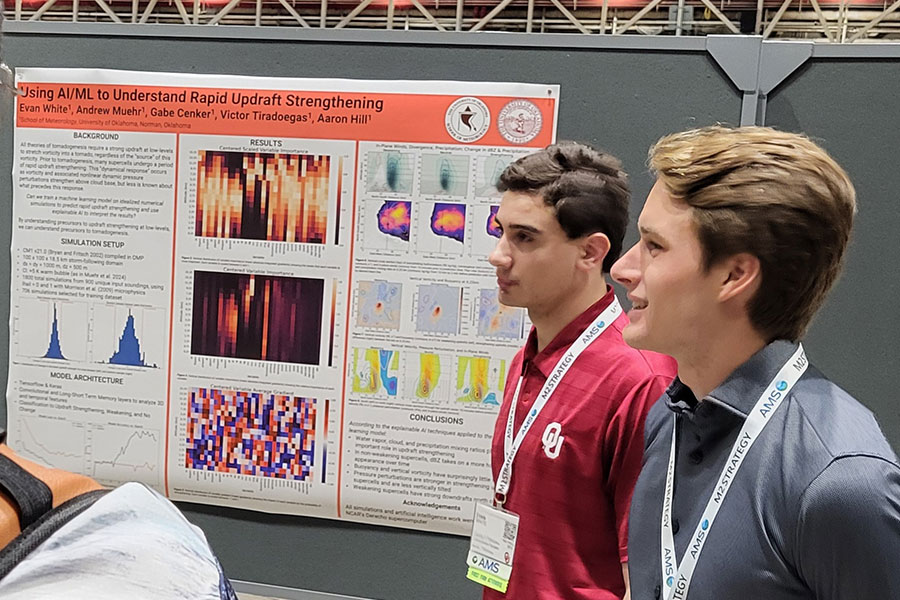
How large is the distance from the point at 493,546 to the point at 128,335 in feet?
5.52

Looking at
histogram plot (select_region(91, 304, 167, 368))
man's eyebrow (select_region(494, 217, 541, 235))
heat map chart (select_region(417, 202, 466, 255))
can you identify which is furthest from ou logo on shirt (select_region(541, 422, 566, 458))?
histogram plot (select_region(91, 304, 167, 368))

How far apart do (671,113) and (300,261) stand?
1223mm

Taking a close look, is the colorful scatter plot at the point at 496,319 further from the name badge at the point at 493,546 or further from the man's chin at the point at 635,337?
the man's chin at the point at 635,337

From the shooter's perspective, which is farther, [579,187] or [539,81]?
[539,81]

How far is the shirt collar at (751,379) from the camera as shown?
4.13ft

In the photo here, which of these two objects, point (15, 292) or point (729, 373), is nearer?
point (729, 373)

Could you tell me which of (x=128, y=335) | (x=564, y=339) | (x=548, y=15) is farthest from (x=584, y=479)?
(x=548, y=15)

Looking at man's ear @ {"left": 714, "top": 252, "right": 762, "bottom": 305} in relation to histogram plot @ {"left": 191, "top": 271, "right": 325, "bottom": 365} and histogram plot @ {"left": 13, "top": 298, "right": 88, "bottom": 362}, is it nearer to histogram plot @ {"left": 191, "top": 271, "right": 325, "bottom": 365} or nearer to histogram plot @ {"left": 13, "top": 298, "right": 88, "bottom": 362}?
histogram plot @ {"left": 191, "top": 271, "right": 325, "bottom": 365}

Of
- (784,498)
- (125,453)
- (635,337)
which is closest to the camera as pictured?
(784,498)

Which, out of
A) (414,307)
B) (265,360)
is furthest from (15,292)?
(414,307)

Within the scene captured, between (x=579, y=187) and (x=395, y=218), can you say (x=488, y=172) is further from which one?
(x=579, y=187)

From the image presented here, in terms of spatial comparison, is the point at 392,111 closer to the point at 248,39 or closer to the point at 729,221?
the point at 248,39

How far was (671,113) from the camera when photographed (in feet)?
8.73

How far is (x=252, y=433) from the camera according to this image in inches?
116
